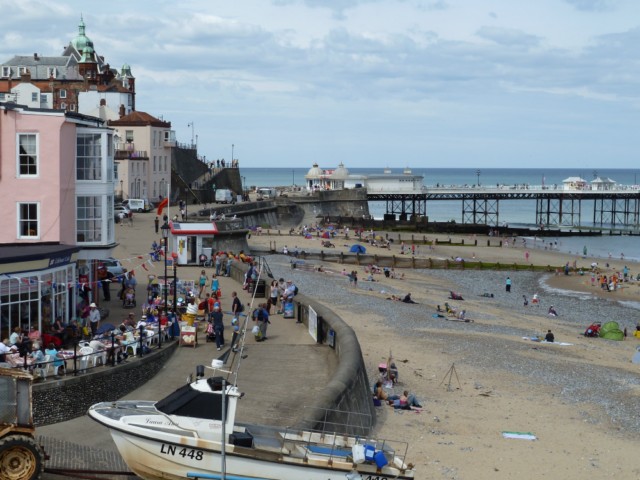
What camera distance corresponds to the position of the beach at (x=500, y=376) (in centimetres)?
1825

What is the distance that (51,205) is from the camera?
21.5 meters

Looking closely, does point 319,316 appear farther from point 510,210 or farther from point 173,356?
point 510,210

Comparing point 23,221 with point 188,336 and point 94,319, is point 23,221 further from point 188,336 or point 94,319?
point 188,336

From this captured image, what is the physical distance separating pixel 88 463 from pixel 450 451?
296 inches

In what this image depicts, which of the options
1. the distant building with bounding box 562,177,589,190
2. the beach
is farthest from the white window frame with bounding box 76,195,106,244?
the distant building with bounding box 562,177,589,190

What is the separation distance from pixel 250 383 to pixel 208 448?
537 cm

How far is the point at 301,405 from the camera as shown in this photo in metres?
16.4

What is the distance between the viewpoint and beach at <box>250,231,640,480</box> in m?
18.2

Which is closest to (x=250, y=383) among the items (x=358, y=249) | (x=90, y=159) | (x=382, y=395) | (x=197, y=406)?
(x=382, y=395)

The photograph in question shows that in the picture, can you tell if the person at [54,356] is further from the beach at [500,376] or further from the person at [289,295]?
the person at [289,295]

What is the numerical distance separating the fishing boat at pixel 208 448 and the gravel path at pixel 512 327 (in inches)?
402

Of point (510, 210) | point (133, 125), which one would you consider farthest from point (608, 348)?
point (510, 210)

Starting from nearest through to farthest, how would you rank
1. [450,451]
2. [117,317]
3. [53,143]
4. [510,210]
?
[450,451]
[53,143]
[117,317]
[510,210]

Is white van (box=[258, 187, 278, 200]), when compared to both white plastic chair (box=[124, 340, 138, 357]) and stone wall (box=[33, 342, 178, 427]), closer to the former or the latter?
white plastic chair (box=[124, 340, 138, 357])
